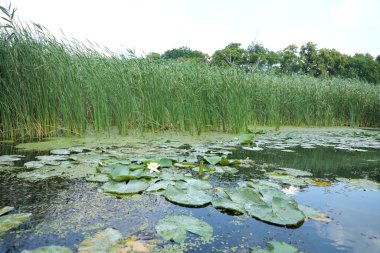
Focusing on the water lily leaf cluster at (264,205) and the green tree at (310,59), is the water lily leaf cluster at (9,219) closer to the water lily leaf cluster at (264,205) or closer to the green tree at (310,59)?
the water lily leaf cluster at (264,205)

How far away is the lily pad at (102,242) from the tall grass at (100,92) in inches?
101

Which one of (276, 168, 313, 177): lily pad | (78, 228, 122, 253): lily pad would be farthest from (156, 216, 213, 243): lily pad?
(276, 168, 313, 177): lily pad

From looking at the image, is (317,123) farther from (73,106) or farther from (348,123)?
(73,106)

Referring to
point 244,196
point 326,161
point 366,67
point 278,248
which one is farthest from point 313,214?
point 366,67

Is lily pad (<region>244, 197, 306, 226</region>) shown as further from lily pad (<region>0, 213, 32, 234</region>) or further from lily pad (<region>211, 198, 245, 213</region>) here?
lily pad (<region>0, 213, 32, 234</region>)

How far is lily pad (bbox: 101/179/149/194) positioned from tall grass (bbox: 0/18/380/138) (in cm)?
199

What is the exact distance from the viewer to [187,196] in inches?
56.0

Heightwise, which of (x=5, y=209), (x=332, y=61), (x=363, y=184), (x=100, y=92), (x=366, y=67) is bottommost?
(x=363, y=184)

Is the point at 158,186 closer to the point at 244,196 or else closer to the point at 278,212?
the point at 244,196

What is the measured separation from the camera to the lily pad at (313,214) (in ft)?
4.08

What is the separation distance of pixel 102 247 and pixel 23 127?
324 cm

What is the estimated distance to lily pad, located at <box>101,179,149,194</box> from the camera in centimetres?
150

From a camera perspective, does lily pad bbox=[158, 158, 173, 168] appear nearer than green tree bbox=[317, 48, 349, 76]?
Yes

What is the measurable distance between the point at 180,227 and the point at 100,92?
8.71ft
